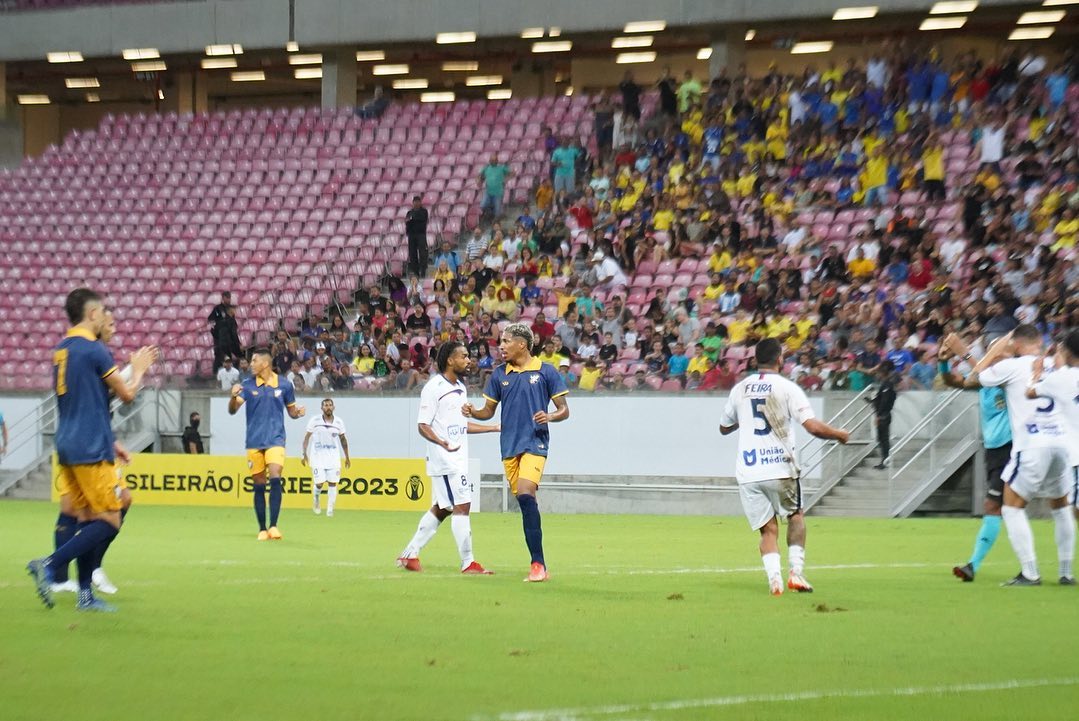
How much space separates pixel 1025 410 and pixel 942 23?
2488 centimetres

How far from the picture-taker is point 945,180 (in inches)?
Answer: 1221

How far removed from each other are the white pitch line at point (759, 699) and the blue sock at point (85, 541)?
461cm

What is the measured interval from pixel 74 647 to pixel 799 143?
84.5 feet

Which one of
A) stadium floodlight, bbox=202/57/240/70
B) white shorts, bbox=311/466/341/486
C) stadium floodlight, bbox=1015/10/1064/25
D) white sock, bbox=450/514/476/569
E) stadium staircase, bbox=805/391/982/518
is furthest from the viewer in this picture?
stadium floodlight, bbox=202/57/240/70

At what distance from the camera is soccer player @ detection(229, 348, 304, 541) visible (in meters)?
20.8

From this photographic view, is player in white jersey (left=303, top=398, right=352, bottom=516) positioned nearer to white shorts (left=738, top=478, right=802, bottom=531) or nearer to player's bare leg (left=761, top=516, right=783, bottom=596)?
white shorts (left=738, top=478, right=802, bottom=531)

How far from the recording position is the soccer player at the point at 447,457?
50.3ft

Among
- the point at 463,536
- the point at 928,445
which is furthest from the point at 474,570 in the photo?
the point at 928,445

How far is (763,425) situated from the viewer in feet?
43.1

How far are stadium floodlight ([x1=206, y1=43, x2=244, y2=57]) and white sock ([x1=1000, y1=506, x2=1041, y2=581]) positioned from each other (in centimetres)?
3184

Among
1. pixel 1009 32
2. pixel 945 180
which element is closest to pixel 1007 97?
pixel 945 180

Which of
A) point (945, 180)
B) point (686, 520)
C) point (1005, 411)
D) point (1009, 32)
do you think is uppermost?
point (1009, 32)

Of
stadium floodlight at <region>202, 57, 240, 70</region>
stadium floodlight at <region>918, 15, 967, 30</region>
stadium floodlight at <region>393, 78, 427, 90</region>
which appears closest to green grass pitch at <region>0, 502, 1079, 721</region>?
stadium floodlight at <region>918, 15, 967, 30</region>

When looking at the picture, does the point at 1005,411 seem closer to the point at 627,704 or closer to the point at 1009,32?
the point at 627,704
